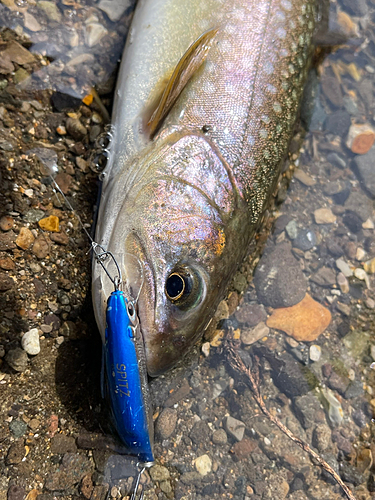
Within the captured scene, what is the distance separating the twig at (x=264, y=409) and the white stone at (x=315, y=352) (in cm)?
46

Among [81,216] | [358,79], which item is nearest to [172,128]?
[81,216]

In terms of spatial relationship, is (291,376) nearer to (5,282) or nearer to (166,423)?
(166,423)

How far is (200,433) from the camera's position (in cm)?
261

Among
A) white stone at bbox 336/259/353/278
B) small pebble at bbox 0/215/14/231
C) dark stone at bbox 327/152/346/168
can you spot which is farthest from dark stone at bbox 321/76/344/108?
small pebble at bbox 0/215/14/231

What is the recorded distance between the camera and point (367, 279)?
11.0 ft

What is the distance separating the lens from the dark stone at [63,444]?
2280 millimetres

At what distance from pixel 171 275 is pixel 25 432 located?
3.89 feet

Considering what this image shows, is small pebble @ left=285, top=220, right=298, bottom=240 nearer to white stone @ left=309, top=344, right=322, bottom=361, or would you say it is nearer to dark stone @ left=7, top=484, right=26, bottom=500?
white stone @ left=309, top=344, right=322, bottom=361

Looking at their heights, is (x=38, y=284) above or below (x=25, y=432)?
above

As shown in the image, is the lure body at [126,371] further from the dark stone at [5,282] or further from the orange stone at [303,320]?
the orange stone at [303,320]

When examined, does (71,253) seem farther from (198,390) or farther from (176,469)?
(176,469)

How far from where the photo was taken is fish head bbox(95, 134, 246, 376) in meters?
2.02

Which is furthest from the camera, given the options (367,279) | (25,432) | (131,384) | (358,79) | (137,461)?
(358,79)

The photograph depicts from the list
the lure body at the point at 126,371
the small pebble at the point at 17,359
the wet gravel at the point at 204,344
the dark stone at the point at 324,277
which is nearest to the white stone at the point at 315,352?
the wet gravel at the point at 204,344
